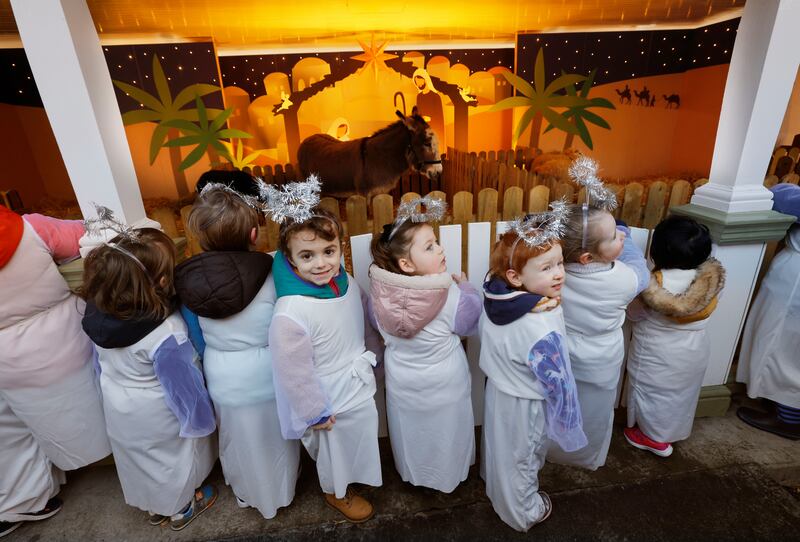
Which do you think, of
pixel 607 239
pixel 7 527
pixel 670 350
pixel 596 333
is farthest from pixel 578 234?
pixel 7 527

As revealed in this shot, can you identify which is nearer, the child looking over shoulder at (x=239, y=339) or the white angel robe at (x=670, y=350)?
the child looking over shoulder at (x=239, y=339)

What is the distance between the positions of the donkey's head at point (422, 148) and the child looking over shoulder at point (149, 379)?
3.51 meters

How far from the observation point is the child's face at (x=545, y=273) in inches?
55.2

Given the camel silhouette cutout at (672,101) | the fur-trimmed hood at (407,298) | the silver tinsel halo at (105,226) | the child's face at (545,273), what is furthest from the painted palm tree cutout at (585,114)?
the silver tinsel halo at (105,226)

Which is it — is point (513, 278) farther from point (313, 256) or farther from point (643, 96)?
point (643, 96)

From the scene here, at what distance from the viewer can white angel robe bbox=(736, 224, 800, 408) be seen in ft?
6.72

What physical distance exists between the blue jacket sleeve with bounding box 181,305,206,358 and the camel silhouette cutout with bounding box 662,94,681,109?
714 cm

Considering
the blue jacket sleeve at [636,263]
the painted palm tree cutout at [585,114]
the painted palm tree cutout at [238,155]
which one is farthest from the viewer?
the painted palm tree cutout at [585,114]

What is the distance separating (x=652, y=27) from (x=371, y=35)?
3971 mm

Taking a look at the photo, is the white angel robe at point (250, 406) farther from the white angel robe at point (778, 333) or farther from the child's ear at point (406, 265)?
the white angel robe at point (778, 333)

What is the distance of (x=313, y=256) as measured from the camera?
1428 mm

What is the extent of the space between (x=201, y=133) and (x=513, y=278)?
4.62 metres

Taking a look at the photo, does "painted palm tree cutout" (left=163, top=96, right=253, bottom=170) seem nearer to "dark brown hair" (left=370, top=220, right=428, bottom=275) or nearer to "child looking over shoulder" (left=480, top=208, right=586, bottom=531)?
"dark brown hair" (left=370, top=220, right=428, bottom=275)

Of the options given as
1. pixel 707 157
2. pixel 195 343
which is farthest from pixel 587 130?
pixel 195 343
